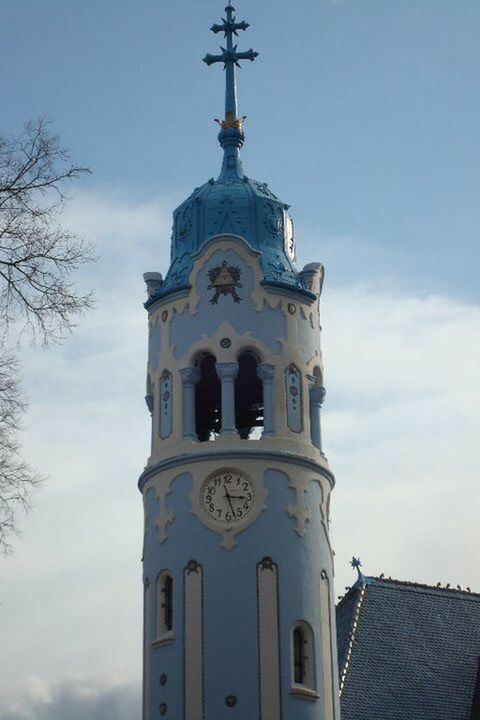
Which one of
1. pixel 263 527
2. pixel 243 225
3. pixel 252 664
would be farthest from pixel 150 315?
pixel 252 664

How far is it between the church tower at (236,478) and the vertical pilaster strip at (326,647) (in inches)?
1.7

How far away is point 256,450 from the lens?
30.0m

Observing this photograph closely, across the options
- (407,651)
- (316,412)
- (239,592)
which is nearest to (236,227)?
(316,412)

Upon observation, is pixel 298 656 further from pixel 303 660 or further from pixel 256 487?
pixel 256 487

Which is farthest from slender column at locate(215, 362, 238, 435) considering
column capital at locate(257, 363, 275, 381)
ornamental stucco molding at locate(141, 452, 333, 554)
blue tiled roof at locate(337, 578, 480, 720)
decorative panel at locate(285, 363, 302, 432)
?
blue tiled roof at locate(337, 578, 480, 720)

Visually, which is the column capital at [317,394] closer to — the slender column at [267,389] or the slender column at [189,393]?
the slender column at [267,389]

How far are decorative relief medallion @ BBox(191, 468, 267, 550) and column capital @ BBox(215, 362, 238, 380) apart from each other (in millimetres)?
2155

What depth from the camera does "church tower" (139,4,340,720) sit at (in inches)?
1118

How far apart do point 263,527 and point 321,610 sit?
2.17m

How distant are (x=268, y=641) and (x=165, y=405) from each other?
20.5ft

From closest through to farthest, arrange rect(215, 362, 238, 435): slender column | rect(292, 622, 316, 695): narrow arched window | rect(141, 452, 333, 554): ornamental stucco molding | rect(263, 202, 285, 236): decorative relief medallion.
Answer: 1. rect(292, 622, 316, 695): narrow arched window
2. rect(141, 452, 333, 554): ornamental stucco molding
3. rect(215, 362, 238, 435): slender column
4. rect(263, 202, 285, 236): decorative relief medallion

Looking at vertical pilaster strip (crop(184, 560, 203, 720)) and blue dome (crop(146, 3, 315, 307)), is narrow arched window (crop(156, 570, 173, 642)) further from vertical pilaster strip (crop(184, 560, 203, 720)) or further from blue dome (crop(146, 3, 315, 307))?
blue dome (crop(146, 3, 315, 307))

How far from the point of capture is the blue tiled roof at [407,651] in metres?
32.6

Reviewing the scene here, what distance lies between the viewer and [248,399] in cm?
3388
